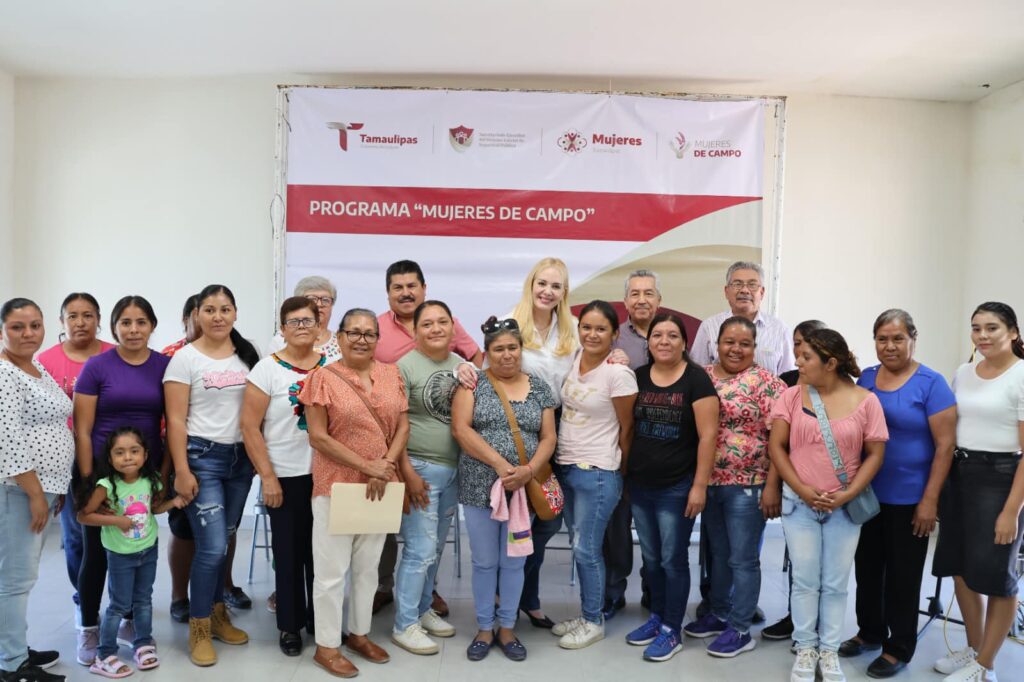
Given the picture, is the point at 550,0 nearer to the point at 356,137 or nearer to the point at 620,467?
the point at 356,137

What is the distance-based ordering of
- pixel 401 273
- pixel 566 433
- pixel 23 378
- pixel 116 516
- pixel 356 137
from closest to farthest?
1. pixel 23 378
2. pixel 116 516
3. pixel 566 433
4. pixel 401 273
5. pixel 356 137

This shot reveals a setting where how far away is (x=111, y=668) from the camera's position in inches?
122

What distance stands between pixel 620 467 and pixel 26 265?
4.63 m

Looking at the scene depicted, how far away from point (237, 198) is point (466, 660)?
3670 millimetres

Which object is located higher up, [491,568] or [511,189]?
[511,189]

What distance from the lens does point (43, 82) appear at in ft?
17.9

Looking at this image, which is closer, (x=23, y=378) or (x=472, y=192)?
(x=23, y=378)

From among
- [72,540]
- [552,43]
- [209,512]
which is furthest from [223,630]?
[552,43]

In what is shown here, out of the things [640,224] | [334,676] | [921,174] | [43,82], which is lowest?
[334,676]

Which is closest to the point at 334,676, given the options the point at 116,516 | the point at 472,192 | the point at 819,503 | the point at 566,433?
the point at 116,516

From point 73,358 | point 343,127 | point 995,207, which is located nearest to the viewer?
point 73,358

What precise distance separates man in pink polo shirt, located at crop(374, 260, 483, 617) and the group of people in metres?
0.17

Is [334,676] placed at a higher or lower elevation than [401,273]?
lower

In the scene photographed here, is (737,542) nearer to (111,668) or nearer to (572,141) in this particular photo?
(111,668)
